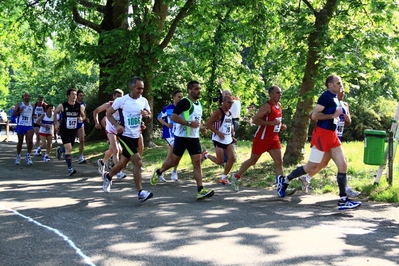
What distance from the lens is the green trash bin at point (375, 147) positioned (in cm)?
850

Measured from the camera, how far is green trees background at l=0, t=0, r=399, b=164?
1063 cm

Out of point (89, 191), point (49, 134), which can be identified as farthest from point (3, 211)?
point (49, 134)

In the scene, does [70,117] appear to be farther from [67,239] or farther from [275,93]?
[67,239]

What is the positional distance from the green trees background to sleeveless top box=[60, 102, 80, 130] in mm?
2400

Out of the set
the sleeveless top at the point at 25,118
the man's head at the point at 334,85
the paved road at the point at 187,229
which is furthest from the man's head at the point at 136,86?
the sleeveless top at the point at 25,118

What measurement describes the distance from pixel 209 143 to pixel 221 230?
11.2 meters

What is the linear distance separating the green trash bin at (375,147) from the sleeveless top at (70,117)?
6588 mm

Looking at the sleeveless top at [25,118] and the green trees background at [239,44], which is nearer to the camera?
the green trees background at [239,44]

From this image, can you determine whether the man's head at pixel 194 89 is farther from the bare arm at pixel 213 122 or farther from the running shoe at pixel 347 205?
the running shoe at pixel 347 205

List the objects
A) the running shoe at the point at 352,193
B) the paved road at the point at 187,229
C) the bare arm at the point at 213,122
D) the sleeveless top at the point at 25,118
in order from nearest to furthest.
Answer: the paved road at the point at 187,229
the running shoe at the point at 352,193
the bare arm at the point at 213,122
the sleeveless top at the point at 25,118

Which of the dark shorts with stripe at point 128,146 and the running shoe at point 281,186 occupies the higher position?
the dark shorts with stripe at point 128,146

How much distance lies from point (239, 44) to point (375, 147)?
11572mm

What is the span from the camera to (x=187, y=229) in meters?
6.15

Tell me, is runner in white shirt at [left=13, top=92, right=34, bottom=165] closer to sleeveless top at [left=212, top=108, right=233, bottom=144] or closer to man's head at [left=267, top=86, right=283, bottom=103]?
sleeveless top at [left=212, top=108, right=233, bottom=144]
